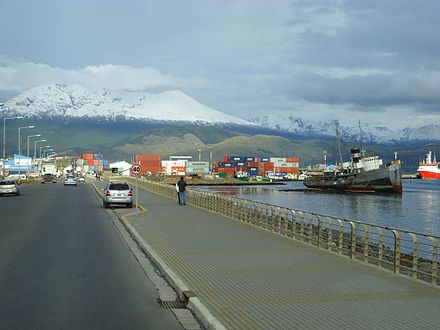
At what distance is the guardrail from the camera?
39.7 feet

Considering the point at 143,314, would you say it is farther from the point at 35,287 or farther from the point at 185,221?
the point at 185,221

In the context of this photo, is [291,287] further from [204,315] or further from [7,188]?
[7,188]

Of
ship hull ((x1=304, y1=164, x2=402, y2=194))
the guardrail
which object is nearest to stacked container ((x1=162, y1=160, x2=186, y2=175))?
ship hull ((x1=304, y1=164, x2=402, y2=194))

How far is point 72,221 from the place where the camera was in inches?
1035

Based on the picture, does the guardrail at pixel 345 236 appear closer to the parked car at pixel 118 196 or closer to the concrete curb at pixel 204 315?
the parked car at pixel 118 196

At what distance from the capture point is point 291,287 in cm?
1022

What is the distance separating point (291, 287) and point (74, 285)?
152 inches

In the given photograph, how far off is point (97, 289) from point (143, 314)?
2130mm

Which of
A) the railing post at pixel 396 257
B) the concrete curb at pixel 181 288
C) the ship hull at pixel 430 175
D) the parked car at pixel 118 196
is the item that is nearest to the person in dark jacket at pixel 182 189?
the parked car at pixel 118 196

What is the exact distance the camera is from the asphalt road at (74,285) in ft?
27.3

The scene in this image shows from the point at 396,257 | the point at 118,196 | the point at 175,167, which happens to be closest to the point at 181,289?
the point at 396,257

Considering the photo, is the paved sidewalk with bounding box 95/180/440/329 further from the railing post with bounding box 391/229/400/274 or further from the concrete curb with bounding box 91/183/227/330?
the railing post with bounding box 391/229/400/274

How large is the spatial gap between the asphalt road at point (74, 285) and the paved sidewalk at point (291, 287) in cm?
89

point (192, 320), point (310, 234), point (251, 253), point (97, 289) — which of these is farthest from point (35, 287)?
point (310, 234)
